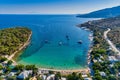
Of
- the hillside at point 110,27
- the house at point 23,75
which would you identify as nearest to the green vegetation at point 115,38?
the hillside at point 110,27

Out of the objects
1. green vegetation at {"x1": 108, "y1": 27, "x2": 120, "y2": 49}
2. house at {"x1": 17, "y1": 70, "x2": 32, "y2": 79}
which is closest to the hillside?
green vegetation at {"x1": 108, "y1": 27, "x2": 120, "y2": 49}

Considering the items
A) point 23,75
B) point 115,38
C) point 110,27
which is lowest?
point 23,75

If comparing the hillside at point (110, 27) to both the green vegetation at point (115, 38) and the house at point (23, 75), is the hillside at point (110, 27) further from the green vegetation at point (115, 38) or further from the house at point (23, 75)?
the house at point (23, 75)

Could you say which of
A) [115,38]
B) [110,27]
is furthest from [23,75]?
[110,27]

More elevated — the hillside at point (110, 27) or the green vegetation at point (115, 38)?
the hillside at point (110, 27)

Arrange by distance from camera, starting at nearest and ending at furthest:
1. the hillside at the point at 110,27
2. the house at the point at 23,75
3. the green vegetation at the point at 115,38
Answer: the house at the point at 23,75
the green vegetation at the point at 115,38
the hillside at the point at 110,27

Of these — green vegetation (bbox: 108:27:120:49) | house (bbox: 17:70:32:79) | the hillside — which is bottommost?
house (bbox: 17:70:32:79)

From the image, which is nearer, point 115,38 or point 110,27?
point 115,38

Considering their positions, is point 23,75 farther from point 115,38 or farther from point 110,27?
point 110,27

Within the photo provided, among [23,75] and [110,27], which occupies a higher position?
[110,27]

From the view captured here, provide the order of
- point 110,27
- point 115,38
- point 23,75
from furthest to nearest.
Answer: point 110,27
point 115,38
point 23,75

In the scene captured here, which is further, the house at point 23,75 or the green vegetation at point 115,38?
the green vegetation at point 115,38

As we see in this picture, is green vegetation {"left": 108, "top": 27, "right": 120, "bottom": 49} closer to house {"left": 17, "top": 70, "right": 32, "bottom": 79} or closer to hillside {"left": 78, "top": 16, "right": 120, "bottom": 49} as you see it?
hillside {"left": 78, "top": 16, "right": 120, "bottom": 49}

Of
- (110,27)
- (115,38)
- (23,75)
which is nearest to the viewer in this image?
(23,75)
